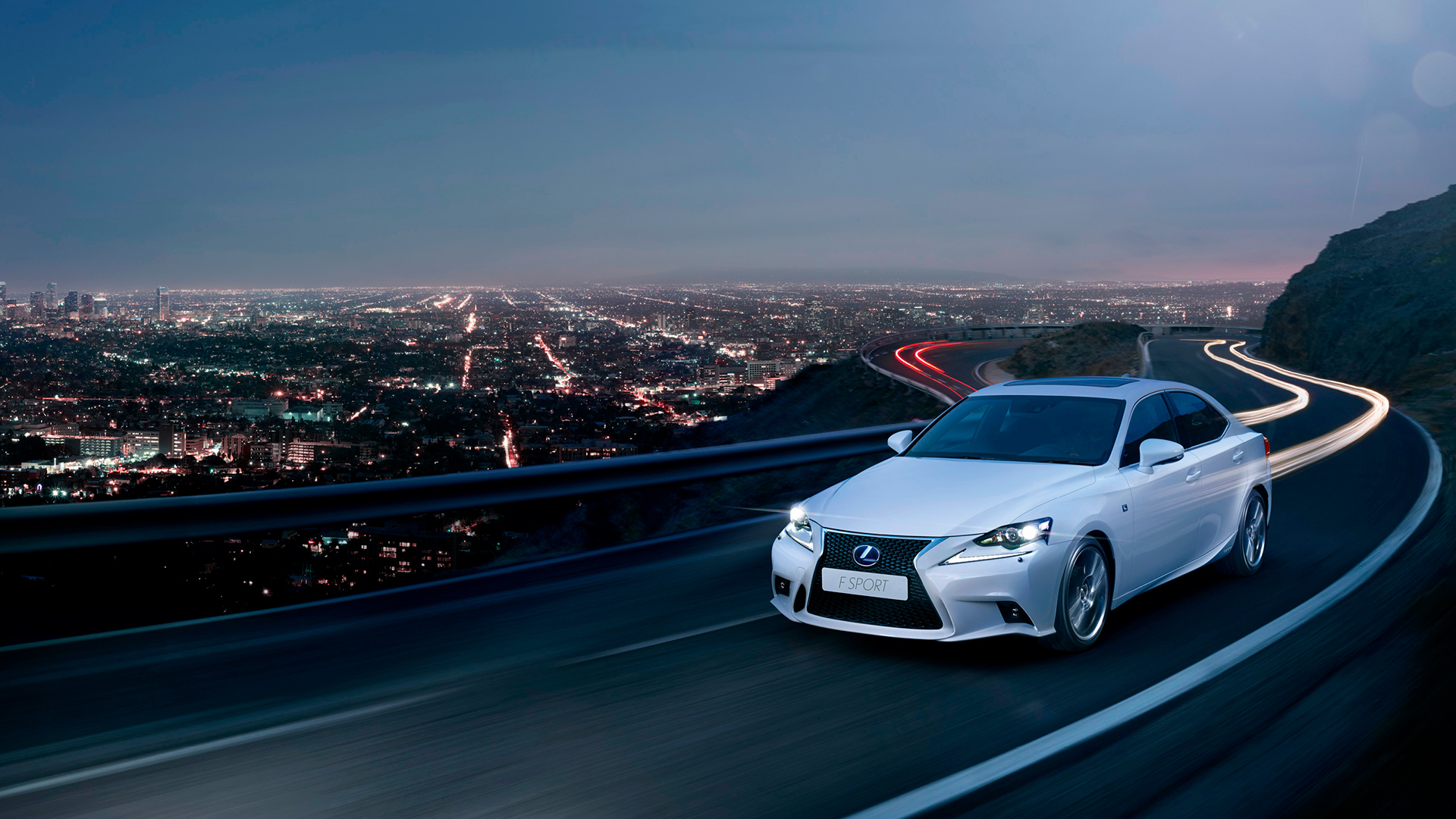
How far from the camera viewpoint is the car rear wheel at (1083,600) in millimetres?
5477

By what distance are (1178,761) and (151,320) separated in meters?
26.2

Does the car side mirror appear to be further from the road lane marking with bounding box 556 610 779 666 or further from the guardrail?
the guardrail

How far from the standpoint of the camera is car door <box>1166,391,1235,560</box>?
6945 millimetres

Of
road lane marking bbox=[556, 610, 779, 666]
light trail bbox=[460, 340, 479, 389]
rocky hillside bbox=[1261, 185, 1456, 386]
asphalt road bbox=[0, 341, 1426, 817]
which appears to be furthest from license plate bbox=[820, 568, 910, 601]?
rocky hillside bbox=[1261, 185, 1456, 386]

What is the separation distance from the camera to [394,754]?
4.29m

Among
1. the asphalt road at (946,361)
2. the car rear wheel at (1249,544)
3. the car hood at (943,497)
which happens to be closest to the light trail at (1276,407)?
the car rear wheel at (1249,544)

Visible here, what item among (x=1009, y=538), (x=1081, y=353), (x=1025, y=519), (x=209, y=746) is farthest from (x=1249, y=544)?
(x=1081, y=353)

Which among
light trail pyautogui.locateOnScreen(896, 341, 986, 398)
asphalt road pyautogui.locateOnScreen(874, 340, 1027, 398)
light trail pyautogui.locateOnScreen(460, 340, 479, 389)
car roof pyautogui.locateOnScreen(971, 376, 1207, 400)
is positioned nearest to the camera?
car roof pyautogui.locateOnScreen(971, 376, 1207, 400)

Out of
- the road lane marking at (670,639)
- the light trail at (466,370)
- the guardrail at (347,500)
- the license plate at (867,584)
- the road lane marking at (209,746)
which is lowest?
the light trail at (466,370)

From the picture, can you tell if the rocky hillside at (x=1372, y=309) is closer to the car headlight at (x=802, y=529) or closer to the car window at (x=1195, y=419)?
the car window at (x=1195, y=419)

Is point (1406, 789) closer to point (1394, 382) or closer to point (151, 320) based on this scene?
point (151, 320)

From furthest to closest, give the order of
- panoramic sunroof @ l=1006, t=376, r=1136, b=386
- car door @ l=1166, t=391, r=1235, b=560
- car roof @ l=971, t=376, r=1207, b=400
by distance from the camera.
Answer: panoramic sunroof @ l=1006, t=376, r=1136, b=386 < car door @ l=1166, t=391, r=1235, b=560 < car roof @ l=971, t=376, r=1207, b=400

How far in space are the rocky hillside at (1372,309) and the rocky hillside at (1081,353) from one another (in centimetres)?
864

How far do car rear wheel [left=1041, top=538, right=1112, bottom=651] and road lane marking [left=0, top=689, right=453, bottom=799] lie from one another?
3154mm
